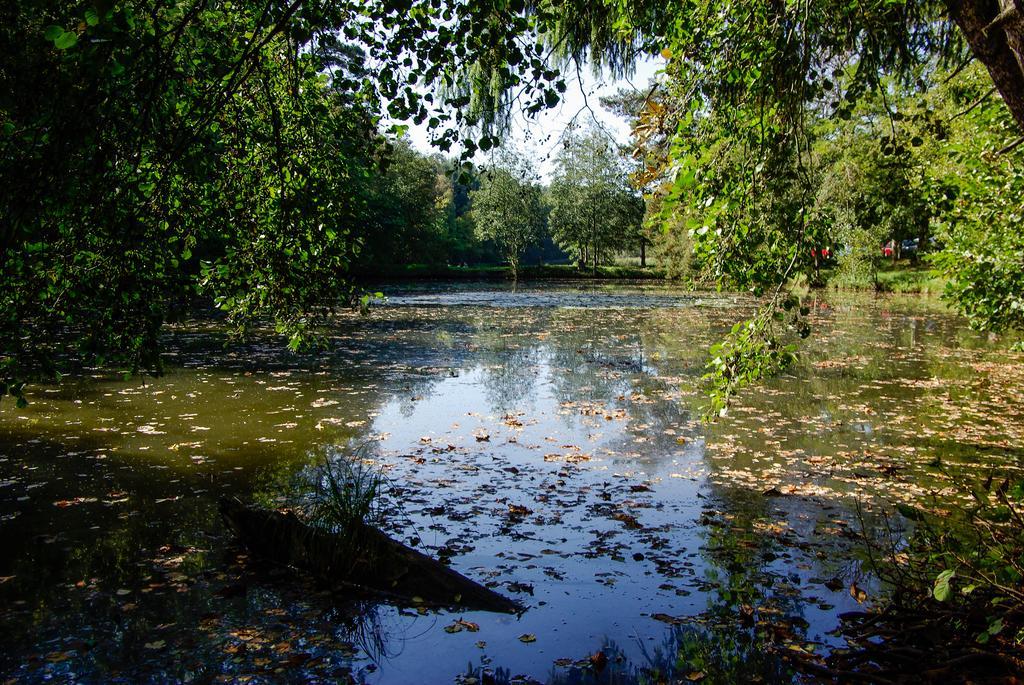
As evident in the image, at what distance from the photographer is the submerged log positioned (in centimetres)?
489

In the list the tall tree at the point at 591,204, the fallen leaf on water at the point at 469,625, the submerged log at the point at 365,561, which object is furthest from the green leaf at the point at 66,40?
the tall tree at the point at 591,204

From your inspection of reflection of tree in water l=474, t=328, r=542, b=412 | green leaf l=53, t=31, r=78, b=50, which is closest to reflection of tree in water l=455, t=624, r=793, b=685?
green leaf l=53, t=31, r=78, b=50

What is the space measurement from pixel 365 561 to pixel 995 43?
4993 mm

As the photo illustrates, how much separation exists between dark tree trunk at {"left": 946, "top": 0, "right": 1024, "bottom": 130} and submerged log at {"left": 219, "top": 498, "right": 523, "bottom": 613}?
4224mm

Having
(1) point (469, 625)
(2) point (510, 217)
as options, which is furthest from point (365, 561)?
(2) point (510, 217)

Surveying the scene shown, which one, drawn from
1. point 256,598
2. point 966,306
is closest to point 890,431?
point 966,306

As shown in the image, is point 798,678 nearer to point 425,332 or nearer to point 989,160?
point 989,160

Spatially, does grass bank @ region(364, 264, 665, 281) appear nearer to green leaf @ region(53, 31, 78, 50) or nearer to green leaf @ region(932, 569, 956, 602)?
green leaf @ region(53, 31, 78, 50)

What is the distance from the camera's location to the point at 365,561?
16.8 ft

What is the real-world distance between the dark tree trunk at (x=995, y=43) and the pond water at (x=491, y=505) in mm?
2082

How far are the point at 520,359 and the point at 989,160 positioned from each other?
32.2 ft

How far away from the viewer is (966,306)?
11141 mm

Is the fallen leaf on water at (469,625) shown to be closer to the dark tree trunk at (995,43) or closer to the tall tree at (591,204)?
the dark tree trunk at (995,43)

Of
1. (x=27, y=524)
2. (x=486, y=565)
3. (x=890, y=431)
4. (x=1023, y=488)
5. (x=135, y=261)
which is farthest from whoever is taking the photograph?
(x=890, y=431)
